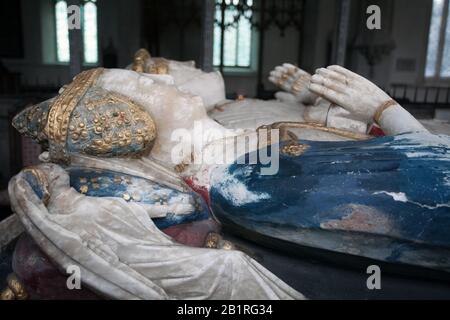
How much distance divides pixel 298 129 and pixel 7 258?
1349 millimetres

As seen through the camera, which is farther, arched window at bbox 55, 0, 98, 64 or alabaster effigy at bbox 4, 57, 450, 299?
arched window at bbox 55, 0, 98, 64

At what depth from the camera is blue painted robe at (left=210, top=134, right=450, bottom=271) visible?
4.83 ft

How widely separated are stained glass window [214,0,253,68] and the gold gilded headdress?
22.1ft

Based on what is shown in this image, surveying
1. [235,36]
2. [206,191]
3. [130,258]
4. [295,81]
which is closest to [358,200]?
[206,191]

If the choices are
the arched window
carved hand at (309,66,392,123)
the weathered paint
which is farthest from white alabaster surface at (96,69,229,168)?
the arched window

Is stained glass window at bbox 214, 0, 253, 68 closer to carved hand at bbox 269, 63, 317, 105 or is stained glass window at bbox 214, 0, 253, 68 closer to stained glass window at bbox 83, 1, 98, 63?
stained glass window at bbox 83, 1, 98, 63

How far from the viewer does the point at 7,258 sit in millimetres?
1847

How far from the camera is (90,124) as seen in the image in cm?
163

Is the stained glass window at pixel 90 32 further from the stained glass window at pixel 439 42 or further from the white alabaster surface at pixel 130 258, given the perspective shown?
the white alabaster surface at pixel 130 258

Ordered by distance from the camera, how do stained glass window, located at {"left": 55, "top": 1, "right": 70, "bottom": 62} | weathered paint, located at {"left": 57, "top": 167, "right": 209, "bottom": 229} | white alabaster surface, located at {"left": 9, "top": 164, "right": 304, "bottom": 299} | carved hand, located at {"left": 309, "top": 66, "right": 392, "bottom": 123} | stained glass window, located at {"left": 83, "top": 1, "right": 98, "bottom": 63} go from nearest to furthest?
white alabaster surface, located at {"left": 9, "top": 164, "right": 304, "bottom": 299}, weathered paint, located at {"left": 57, "top": 167, "right": 209, "bottom": 229}, carved hand, located at {"left": 309, "top": 66, "right": 392, "bottom": 123}, stained glass window, located at {"left": 83, "top": 1, "right": 98, "bottom": 63}, stained glass window, located at {"left": 55, "top": 1, "right": 70, "bottom": 62}

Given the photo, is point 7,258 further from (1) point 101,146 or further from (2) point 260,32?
(2) point 260,32

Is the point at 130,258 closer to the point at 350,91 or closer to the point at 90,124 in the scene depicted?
the point at 90,124

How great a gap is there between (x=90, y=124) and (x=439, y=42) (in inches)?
307
